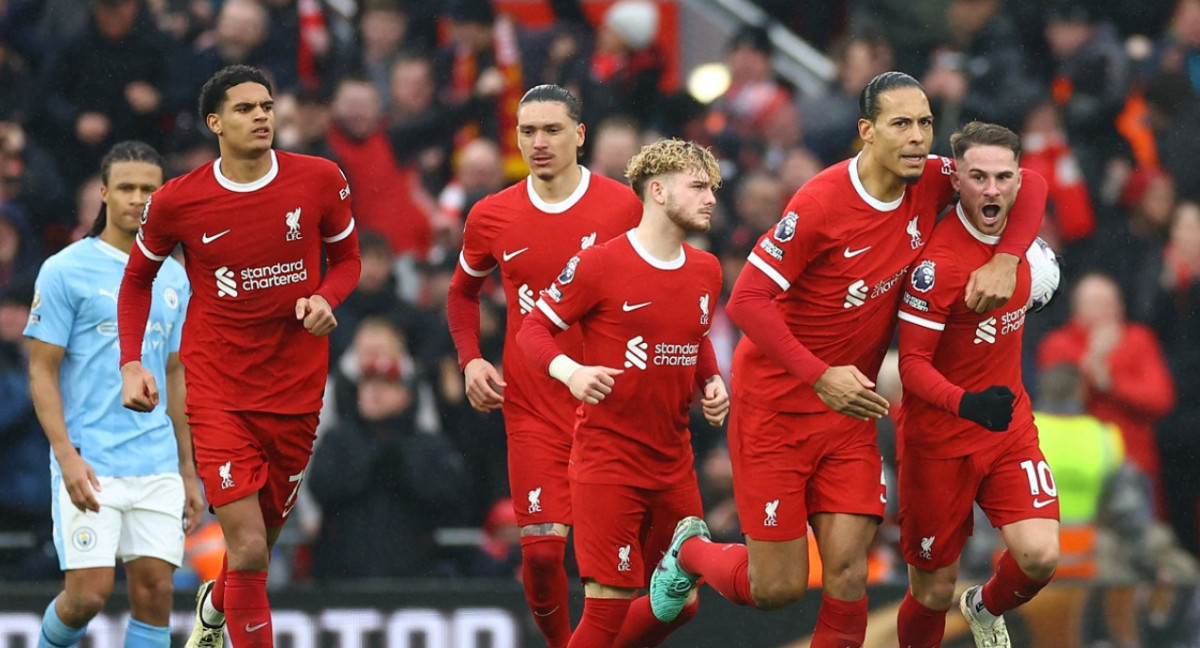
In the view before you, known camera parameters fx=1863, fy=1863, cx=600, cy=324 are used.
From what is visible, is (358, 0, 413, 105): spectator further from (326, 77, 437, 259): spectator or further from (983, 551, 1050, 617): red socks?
(983, 551, 1050, 617): red socks

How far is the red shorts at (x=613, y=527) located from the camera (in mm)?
7734

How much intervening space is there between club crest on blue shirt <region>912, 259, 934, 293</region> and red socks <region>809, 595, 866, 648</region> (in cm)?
129

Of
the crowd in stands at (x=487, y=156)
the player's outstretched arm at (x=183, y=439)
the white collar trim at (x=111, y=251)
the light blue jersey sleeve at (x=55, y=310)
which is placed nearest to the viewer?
the light blue jersey sleeve at (x=55, y=310)

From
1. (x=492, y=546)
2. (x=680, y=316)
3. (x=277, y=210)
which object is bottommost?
(x=492, y=546)

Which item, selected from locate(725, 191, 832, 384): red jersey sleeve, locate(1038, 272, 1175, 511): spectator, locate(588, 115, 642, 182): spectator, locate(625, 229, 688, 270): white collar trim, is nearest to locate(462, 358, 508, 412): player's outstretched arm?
locate(625, 229, 688, 270): white collar trim

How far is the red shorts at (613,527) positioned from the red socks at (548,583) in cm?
46

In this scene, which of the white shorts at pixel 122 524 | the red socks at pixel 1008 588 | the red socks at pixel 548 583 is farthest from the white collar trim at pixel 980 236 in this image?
the white shorts at pixel 122 524

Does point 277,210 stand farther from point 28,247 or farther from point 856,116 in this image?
point 856,116

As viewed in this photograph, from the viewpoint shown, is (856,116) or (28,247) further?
(856,116)

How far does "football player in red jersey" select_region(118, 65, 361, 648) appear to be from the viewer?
779 centimetres

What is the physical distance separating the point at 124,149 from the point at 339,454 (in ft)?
9.07

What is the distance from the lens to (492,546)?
11148mm

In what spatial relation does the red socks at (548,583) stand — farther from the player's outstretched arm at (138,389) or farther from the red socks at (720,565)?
the player's outstretched arm at (138,389)

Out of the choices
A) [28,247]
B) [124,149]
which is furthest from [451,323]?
[28,247]
